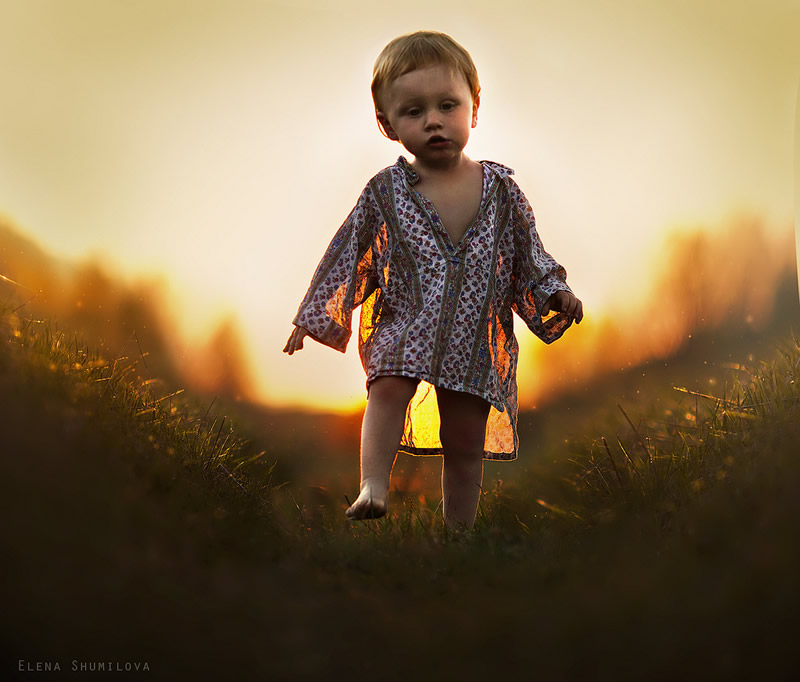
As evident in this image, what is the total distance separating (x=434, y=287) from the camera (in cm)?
257

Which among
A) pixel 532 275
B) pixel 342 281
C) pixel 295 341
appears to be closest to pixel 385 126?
pixel 342 281

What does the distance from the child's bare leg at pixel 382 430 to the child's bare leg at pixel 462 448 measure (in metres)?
0.24

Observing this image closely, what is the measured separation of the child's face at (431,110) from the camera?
258 cm

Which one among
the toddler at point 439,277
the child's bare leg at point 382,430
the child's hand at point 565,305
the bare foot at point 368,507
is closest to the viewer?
the bare foot at point 368,507

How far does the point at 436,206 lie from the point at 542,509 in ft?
3.89

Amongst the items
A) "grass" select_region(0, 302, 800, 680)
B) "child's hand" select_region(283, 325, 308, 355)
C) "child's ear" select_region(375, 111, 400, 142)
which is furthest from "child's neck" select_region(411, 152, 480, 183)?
"grass" select_region(0, 302, 800, 680)

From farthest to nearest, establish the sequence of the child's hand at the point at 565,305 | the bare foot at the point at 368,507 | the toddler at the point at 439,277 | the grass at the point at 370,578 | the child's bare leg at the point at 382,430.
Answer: the child's hand at the point at 565,305, the toddler at the point at 439,277, the child's bare leg at the point at 382,430, the bare foot at the point at 368,507, the grass at the point at 370,578

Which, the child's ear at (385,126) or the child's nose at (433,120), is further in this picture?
the child's ear at (385,126)

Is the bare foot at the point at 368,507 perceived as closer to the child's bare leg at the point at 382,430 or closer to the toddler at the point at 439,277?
the child's bare leg at the point at 382,430

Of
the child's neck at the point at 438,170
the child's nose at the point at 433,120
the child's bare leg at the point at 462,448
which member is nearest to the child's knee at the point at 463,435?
the child's bare leg at the point at 462,448

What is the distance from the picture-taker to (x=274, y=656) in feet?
3.92

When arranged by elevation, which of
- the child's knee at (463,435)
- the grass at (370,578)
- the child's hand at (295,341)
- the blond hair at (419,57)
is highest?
the blond hair at (419,57)

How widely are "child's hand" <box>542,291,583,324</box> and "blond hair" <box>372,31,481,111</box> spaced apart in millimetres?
790

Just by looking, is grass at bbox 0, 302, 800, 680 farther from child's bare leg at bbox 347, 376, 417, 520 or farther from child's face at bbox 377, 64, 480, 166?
child's face at bbox 377, 64, 480, 166
